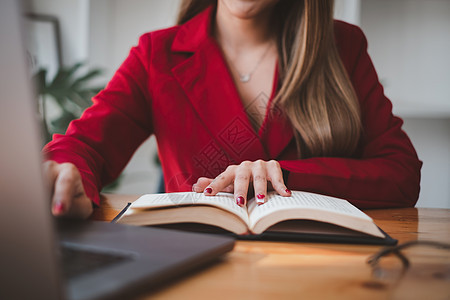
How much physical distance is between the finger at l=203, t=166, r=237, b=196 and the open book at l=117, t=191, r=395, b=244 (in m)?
0.08

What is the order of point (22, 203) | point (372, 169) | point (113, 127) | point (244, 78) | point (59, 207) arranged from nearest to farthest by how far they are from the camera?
1. point (22, 203)
2. point (59, 207)
3. point (372, 169)
4. point (113, 127)
5. point (244, 78)

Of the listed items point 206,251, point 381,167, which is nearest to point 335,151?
point 381,167

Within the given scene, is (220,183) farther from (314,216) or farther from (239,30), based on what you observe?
(239,30)

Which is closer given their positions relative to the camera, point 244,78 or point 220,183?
point 220,183

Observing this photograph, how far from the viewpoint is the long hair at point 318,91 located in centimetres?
108

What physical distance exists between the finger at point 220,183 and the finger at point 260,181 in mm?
44

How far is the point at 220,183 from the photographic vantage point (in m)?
0.76

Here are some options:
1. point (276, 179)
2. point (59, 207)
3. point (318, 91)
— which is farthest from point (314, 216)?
point (318, 91)

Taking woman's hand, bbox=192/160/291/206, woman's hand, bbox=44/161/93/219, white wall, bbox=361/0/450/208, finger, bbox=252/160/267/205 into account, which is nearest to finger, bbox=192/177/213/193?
woman's hand, bbox=192/160/291/206

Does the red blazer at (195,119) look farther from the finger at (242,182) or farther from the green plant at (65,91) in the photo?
the green plant at (65,91)

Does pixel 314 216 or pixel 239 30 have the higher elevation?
pixel 239 30

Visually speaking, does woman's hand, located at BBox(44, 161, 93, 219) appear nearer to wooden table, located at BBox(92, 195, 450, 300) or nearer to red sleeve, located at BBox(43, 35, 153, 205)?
red sleeve, located at BBox(43, 35, 153, 205)

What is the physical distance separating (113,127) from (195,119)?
0.74 feet

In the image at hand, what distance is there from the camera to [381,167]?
0.97 m
